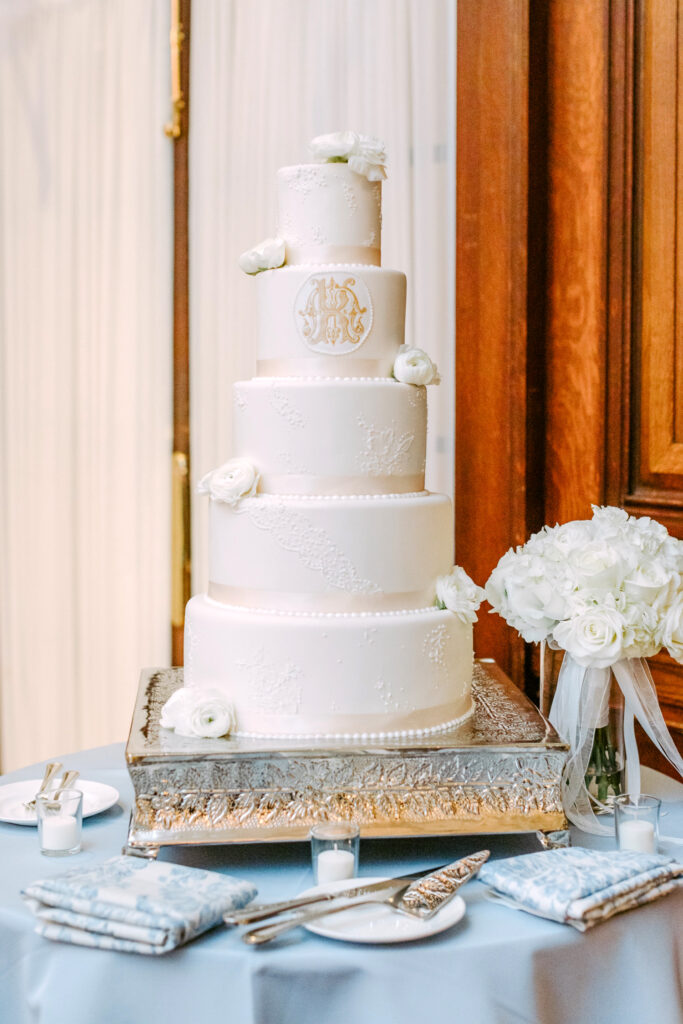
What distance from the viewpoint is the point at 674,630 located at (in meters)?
2.05

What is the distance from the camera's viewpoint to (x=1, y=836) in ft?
6.38

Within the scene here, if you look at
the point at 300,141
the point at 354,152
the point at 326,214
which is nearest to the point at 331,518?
the point at 326,214

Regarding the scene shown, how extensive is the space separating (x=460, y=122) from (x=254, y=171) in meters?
0.95

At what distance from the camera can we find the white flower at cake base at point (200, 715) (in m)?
1.98

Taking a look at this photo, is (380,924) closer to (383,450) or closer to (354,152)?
(383,450)

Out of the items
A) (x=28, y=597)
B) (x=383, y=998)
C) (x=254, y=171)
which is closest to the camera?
(x=383, y=998)

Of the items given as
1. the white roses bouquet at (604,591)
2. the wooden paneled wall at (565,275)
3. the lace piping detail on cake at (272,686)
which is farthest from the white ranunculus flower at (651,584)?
the wooden paneled wall at (565,275)

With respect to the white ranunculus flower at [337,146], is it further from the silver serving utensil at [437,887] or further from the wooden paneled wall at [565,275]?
the silver serving utensil at [437,887]

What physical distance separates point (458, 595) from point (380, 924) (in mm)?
708

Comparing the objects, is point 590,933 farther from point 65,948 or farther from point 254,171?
point 254,171

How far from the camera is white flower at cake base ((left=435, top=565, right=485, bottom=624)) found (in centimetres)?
211

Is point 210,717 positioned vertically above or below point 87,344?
below

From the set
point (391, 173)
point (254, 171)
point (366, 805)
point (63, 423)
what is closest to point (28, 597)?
point (63, 423)

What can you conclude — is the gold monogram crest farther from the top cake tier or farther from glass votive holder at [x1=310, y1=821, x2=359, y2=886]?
glass votive holder at [x1=310, y1=821, x2=359, y2=886]
